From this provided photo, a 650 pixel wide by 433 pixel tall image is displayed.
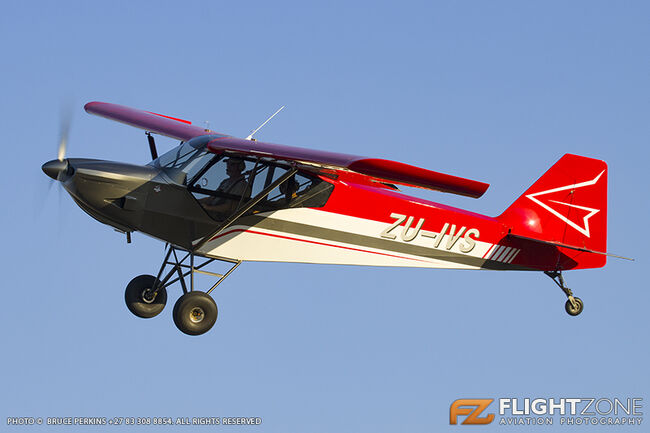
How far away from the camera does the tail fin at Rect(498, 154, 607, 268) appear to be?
15031 mm

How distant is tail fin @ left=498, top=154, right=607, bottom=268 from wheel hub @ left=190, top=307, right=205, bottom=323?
16.1ft

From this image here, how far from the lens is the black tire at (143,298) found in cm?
1370

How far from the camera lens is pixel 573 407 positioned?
47.0 feet

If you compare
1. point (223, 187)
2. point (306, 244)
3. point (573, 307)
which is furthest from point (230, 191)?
point (573, 307)

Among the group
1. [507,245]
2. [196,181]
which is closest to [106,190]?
[196,181]

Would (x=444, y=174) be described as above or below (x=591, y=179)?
below

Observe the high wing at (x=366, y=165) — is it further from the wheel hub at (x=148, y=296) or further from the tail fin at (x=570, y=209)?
the tail fin at (x=570, y=209)

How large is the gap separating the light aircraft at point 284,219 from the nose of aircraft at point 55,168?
0.02 m

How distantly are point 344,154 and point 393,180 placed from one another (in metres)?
0.78

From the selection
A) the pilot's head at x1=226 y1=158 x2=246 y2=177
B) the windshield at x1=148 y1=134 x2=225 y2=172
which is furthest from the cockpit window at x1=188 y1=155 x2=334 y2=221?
the windshield at x1=148 y1=134 x2=225 y2=172

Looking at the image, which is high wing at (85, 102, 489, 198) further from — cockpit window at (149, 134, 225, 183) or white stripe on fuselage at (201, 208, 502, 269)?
white stripe on fuselage at (201, 208, 502, 269)

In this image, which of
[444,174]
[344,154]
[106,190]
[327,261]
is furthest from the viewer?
[327,261]

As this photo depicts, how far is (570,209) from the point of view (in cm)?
1512

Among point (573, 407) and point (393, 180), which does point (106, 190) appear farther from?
point (573, 407)
